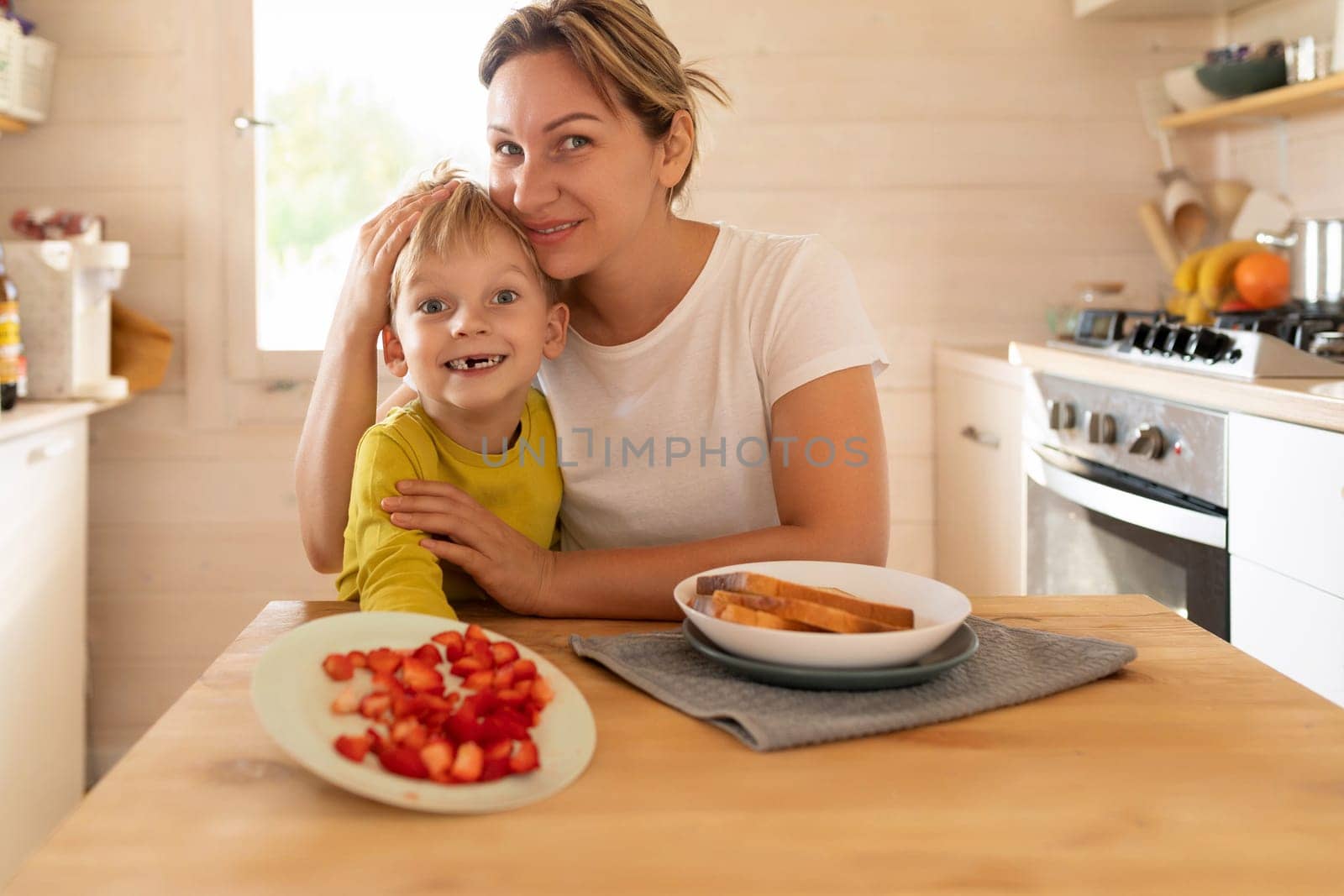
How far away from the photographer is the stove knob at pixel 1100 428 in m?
2.14

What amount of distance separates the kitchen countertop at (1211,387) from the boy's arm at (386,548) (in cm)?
110

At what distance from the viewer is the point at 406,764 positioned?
696 mm

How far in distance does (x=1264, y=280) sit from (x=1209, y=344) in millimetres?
567

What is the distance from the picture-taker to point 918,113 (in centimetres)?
299

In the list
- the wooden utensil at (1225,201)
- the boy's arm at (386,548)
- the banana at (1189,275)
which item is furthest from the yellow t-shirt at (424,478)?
the wooden utensil at (1225,201)

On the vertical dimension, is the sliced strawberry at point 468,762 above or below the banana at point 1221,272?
below

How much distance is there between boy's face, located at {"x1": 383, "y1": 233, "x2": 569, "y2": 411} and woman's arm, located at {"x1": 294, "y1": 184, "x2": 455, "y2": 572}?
0.06m

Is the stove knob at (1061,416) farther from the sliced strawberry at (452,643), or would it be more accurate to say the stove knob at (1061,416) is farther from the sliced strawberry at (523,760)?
the sliced strawberry at (523,760)

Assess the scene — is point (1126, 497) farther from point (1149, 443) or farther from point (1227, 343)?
point (1227, 343)

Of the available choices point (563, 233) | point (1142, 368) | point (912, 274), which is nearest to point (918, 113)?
point (912, 274)

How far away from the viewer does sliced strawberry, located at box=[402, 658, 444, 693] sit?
2.57 ft

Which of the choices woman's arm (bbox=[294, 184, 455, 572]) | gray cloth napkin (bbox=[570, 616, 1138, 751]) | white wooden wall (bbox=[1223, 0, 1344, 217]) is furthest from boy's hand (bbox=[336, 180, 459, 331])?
white wooden wall (bbox=[1223, 0, 1344, 217])

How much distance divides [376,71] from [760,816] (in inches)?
107

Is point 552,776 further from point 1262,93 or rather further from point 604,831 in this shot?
point 1262,93
